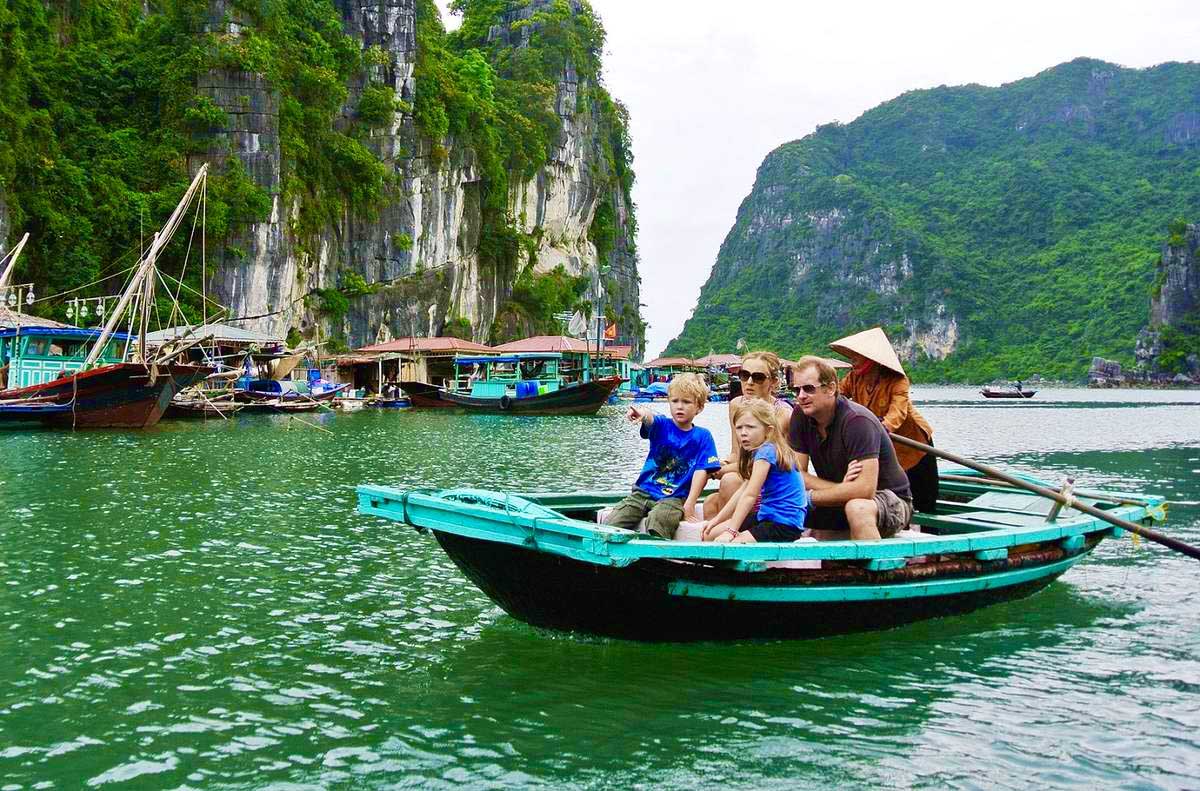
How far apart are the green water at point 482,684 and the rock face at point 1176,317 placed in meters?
104

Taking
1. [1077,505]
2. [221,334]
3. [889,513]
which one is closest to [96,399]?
[221,334]

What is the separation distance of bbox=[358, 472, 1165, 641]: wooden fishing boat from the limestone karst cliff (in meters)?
27.1

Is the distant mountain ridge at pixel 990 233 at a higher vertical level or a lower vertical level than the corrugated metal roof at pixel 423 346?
higher

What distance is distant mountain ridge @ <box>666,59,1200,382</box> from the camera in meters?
124

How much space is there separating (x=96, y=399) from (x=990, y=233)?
5867 inches

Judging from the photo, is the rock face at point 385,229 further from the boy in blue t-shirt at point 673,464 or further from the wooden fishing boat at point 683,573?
the wooden fishing boat at point 683,573

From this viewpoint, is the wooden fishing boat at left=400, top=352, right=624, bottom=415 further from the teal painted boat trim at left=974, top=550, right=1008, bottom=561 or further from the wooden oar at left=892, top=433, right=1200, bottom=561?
the wooden oar at left=892, top=433, right=1200, bottom=561

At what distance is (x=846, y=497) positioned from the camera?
20.2 feet

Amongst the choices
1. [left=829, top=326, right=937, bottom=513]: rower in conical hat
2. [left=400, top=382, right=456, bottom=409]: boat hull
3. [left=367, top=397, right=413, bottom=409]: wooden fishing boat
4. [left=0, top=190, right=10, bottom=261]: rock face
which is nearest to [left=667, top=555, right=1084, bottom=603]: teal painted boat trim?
[left=829, top=326, right=937, bottom=513]: rower in conical hat

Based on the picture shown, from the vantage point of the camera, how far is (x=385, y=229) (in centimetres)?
4756

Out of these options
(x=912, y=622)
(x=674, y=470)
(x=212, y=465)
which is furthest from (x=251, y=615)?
(x=212, y=465)

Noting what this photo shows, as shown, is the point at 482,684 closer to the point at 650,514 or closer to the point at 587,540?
the point at 587,540

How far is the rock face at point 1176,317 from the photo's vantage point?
98.2 metres

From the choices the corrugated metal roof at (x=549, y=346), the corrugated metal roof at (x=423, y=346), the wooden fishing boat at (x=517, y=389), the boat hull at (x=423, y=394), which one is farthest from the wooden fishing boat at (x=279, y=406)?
the corrugated metal roof at (x=549, y=346)
